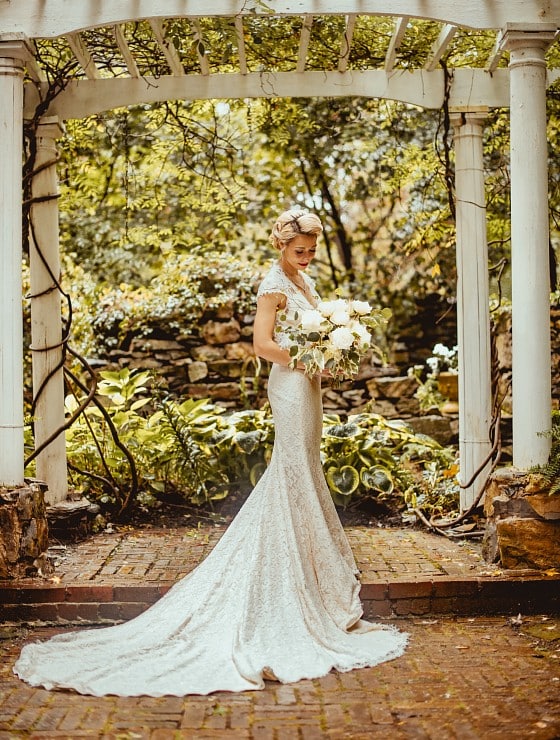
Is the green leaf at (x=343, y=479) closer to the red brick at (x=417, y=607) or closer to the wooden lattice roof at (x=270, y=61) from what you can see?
the red brick at (x=417, y=607)

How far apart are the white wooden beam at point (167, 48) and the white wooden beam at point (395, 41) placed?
52.7 inches

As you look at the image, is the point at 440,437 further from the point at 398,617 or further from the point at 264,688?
the point at 264,688

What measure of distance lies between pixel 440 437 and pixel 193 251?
3.57m

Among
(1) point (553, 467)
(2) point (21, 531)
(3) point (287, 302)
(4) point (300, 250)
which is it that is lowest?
(2) point (21, 531)

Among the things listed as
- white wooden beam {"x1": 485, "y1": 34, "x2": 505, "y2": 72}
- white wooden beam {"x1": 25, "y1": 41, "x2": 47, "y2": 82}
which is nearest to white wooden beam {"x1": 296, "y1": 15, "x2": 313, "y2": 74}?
white wooden beam {"x1": 485, "y1": 34, "x2": 505, "y2": 72}

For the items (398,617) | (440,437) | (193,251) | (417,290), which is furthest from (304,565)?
(417,290)

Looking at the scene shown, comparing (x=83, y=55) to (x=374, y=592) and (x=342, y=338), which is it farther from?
(x=374, y=592)

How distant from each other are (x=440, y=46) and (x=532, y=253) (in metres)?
1.51

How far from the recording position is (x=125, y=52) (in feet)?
18.2

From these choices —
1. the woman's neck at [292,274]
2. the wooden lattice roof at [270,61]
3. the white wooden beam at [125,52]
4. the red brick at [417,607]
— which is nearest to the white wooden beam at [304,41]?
the wooden lattice roof at [270,61]

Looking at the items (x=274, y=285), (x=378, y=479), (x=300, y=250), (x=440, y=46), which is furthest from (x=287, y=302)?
(x=378, y=479)

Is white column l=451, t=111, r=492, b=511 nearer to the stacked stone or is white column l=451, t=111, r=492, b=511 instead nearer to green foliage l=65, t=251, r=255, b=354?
the stacked stone

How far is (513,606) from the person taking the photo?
473 centimetres

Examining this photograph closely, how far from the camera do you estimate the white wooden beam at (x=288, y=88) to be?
6.00m
